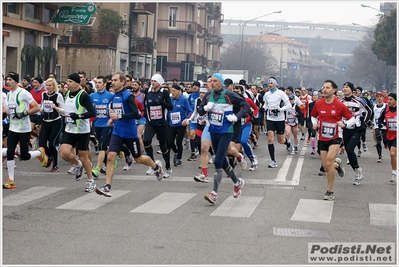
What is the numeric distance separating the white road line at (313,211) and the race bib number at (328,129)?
1.05 meters

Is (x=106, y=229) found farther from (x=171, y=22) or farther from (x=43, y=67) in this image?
(x=171, y=22)

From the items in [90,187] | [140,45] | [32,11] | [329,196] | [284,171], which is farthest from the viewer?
[140,45]

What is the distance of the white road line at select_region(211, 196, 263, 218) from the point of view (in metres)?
10.3

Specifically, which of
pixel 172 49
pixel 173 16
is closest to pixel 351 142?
pixel 173 16

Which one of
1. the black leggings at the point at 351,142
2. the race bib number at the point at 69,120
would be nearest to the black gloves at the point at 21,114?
the race bib number at the point at 69,120

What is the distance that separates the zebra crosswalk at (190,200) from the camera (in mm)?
10305

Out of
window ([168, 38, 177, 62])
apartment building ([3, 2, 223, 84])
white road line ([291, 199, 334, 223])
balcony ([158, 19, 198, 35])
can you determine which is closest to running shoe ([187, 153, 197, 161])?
white road line ([291, 199, 334, 223])

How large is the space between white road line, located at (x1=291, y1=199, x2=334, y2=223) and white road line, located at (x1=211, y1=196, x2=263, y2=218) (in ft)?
1.93

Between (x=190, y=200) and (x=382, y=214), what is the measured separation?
264 centimetres

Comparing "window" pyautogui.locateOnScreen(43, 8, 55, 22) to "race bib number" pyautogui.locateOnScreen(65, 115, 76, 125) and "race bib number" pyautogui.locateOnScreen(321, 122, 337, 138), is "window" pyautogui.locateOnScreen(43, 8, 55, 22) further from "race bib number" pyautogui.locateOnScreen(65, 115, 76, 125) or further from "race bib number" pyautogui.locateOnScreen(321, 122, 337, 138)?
"race bib number" pyautogui.locateOnScreen(321, 122, 337, 138)

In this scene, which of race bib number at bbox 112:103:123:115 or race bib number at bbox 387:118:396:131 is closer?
race bib number at bbox 112:103:123:115

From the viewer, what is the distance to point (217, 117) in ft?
38.1

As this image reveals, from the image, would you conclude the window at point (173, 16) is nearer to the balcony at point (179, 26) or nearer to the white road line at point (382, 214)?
the balcony at point (179, 26)

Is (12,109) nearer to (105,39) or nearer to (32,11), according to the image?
(32,11)
